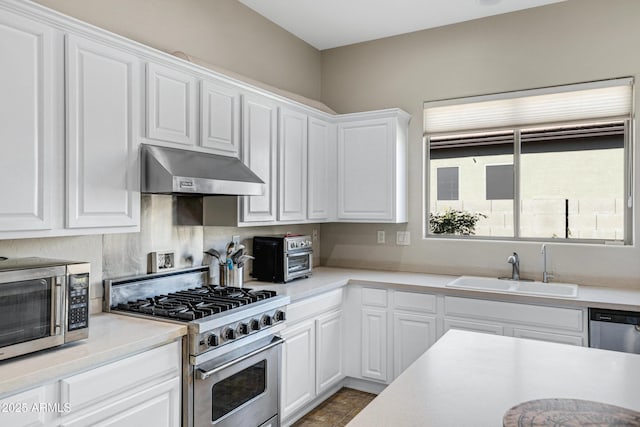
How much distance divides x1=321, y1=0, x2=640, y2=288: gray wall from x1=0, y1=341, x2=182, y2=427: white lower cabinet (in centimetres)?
246

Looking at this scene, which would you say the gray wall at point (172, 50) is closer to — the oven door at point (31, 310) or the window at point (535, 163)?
the oven door at point (31, 310)

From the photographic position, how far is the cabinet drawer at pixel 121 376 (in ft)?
5.24

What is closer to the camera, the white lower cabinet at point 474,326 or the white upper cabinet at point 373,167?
Result: the white lower cabinet at point 474,326

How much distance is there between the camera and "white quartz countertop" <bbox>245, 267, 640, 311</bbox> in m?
2.71

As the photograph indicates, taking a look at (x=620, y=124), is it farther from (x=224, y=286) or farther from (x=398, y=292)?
(x=224, y=286)

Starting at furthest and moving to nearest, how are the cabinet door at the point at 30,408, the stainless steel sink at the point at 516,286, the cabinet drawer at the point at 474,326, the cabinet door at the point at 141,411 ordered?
the stainless steel sink at the point at 516,286
the cabinet drawer at the point at 474,326
the cabinet door at the point at 141,411
the cabinet door at the point at 30,408

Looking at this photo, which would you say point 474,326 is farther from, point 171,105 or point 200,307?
point 171,105

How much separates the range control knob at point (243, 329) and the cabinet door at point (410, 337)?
4.50 feet

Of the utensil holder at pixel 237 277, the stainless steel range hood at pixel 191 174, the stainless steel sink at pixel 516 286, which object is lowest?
the stainless steel sink at pixel 516 286

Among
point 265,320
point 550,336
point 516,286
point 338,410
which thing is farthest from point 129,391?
point 516,286

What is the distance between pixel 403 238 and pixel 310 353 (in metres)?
1.43

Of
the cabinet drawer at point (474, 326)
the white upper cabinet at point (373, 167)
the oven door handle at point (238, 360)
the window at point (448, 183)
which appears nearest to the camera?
the oven door handle at point (238, 360)

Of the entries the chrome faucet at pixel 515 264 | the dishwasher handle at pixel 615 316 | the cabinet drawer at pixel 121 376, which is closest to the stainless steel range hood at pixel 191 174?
the cabinet drawer at pixel 121 376

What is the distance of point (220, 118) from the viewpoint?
8.79 ft
